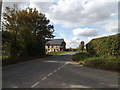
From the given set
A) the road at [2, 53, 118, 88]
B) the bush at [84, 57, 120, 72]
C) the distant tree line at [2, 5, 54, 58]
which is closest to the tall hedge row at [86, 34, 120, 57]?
the bush at [84, 57, 120, 72]

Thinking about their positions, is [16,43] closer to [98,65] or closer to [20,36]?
[20,36]

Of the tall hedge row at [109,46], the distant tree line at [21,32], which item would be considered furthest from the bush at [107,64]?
the distant tree line at [21,32]

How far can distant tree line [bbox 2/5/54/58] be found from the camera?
24761mm

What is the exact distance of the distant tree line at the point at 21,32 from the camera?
24.8 meters

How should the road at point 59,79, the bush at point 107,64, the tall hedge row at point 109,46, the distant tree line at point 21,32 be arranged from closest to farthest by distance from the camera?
the road at point 59,79
the bush at point 107,64
the tall hedge row at point 109,46
the distant tree line at point 21,32

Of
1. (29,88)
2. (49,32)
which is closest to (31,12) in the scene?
(49,32)

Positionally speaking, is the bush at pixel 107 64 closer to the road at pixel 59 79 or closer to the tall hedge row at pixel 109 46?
the road at pixel 59 79

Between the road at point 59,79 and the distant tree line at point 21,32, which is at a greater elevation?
the distant tree line at point 21,32

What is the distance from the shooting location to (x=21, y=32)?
27.2m

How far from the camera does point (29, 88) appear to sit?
283 inches

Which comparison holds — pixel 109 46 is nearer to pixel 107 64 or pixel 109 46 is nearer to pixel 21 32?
pixel 107 64

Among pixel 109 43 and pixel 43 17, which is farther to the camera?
pixel 43 17

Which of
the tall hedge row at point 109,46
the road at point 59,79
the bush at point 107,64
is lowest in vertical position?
the road at point 59,79

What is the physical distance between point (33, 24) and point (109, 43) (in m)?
26.8
